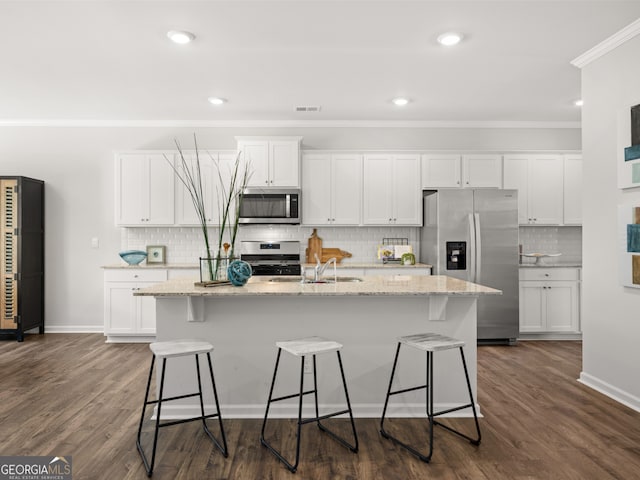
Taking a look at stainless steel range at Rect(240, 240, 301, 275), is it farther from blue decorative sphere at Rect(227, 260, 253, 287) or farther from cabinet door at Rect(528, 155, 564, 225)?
cabinet door at Rect(528, 155, 564, 225)

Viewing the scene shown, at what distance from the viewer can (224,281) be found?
3.21 meters


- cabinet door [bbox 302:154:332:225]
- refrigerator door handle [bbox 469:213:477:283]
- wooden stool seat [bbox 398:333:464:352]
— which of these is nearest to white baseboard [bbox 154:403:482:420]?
wooden stool seat [bbox 398:333:464:352]

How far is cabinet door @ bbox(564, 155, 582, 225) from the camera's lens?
5.73 metres

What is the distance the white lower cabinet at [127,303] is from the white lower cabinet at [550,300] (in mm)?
4198

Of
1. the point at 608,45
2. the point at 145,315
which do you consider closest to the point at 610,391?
the point at 608,45

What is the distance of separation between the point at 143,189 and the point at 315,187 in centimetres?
207

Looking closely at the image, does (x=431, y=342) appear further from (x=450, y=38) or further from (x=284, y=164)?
(x=284, y=164)

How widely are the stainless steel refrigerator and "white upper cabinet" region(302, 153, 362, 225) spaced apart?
3.29 ft

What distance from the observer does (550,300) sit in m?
5.44

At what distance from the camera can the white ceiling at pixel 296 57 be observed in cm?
311

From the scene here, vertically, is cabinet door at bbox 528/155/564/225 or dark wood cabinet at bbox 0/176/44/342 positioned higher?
cabinet door at bbox 528/155/564/225

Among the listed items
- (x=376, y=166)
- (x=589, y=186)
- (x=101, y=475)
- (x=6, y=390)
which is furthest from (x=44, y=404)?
(x=589, y=186)

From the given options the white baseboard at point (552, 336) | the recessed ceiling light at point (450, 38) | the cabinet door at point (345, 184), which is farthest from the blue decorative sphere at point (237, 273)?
the white baseboard at point (552, 336)

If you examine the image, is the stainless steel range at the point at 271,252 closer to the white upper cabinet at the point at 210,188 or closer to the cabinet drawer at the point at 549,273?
the white upper cabinet at the point at 210,188
